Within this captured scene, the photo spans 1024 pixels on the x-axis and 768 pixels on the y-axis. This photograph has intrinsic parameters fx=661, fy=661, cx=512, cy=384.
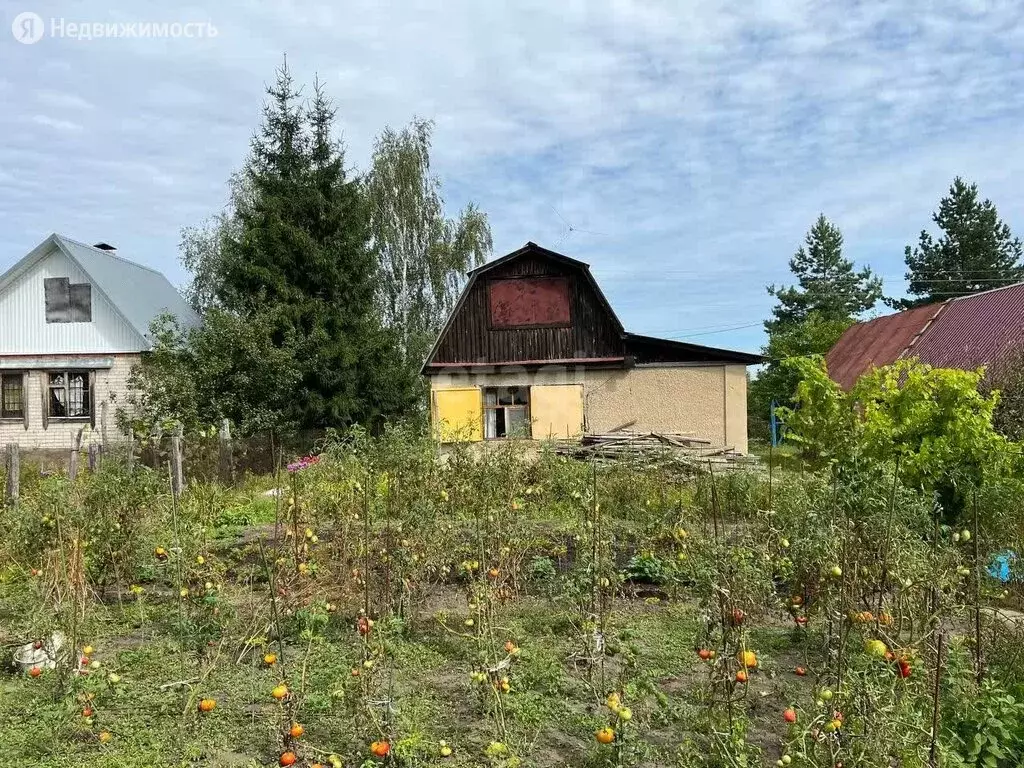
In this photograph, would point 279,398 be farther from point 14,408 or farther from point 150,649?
point 150,649

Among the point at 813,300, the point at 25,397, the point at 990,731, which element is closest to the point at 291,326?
the point at 25,397

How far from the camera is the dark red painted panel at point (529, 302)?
15805 mm

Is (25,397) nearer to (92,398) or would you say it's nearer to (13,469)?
(92,398)

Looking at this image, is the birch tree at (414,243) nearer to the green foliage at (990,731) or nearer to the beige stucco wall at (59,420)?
the beige stucco wall at (59,420)

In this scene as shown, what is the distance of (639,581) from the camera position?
6.04 metres

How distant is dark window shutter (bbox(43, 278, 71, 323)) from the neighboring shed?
10250mm

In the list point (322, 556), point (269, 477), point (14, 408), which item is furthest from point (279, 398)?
point (322, 556)

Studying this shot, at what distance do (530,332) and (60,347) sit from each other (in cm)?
1264

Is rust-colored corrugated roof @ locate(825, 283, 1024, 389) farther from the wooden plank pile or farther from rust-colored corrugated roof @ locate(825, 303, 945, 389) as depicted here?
the wooden plank pile

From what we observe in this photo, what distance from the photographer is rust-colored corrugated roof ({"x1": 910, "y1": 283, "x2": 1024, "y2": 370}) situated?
14.9 meters

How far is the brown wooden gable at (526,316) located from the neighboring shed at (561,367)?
0.02 meters

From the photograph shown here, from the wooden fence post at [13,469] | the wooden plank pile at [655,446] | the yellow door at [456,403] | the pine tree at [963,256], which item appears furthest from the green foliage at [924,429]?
the pine tree at [963,256]

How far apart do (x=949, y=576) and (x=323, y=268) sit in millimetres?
16457

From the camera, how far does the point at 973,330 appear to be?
16281mm
